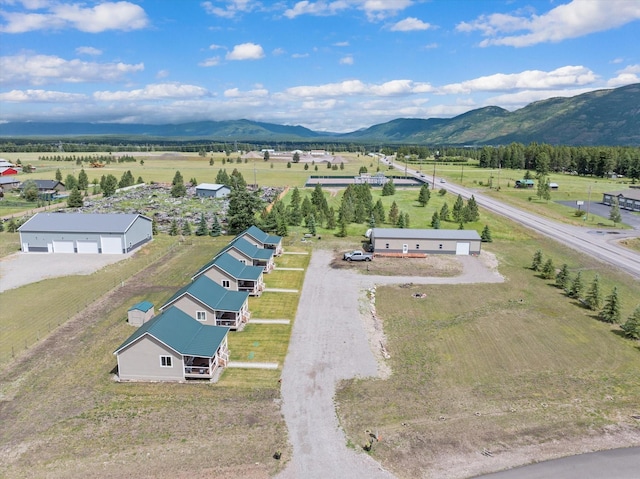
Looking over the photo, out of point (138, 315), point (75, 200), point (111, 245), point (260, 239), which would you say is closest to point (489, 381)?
point (138, 315)

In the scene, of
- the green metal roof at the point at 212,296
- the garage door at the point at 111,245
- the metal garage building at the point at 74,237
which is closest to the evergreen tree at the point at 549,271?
the green metal roof at the point at 212,296

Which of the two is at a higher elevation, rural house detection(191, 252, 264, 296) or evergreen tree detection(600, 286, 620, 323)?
rural house detection(191, 252, 264, 296)

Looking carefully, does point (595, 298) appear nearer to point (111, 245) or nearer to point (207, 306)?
point (207, 306)

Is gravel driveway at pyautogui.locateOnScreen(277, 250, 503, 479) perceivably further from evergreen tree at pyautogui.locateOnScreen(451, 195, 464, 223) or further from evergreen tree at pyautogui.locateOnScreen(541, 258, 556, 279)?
evergreen tree at pyautogui.locateOnScreen(451, 195, 464, 223)

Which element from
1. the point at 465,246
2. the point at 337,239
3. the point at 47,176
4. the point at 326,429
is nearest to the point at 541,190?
the point at 465,246

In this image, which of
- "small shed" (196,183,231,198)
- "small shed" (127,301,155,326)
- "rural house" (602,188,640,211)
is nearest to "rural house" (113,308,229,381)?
"small shed" (127,301,155,326)

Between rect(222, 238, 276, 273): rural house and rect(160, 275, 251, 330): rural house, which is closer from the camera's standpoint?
rect(160, 275, 251, 330): rural house
